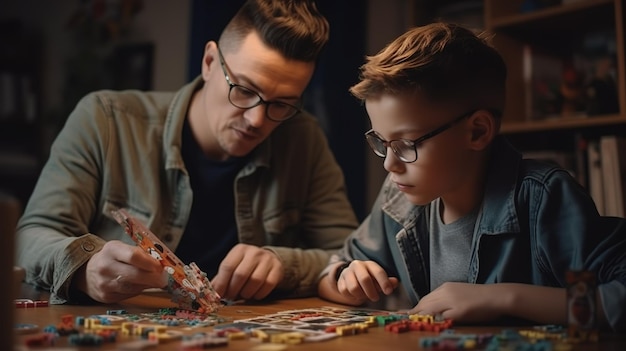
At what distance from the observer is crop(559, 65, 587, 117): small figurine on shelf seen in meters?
2.47

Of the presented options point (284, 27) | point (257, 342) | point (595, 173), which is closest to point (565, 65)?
point (595, 173)

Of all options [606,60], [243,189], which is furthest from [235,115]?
[606,60]

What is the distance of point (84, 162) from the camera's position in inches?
65.7

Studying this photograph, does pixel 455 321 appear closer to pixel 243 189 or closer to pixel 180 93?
pixel 243 189

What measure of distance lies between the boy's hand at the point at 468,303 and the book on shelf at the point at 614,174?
4.32ft

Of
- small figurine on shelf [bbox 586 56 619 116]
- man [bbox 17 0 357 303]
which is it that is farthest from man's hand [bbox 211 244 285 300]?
small figurine on shelf [bbox 586 56 619 116]

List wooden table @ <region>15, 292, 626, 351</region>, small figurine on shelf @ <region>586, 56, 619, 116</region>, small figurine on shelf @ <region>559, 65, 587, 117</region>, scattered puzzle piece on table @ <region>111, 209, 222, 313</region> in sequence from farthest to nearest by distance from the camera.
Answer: small figurine on shelf @ <region>559, 65, 587, 117</region> < small figurine on shelf @ <region>586, 56, 619, 116</region> < scattered puzzle piece on table @ <region>111, 209, 222, 313</region> < wooden table @ <region>15, 292, 626, 351</region>

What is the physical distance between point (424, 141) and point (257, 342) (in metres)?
0.53

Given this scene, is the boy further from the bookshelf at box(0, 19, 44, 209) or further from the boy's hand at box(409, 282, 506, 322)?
the bookshelf at box(0, 19, 44, 209)

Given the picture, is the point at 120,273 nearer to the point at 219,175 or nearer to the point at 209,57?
the point at 219,175

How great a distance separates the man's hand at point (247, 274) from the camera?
4.59ft

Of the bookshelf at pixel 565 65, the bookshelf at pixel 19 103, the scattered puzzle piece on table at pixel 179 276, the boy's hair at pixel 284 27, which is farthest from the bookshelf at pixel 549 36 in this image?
the bookshelf at pixel 19 103

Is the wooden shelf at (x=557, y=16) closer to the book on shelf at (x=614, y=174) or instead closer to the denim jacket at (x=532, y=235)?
the book on shelf at (x=614, y=174)

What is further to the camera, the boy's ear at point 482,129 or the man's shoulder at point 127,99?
the man's shoulder at point 127,99
